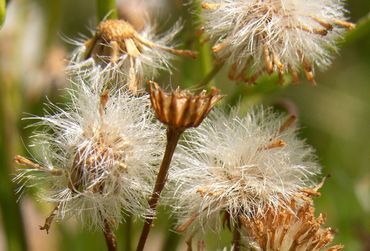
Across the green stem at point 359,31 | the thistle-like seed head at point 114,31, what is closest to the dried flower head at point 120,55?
the thistle-like seed head at point 114,31

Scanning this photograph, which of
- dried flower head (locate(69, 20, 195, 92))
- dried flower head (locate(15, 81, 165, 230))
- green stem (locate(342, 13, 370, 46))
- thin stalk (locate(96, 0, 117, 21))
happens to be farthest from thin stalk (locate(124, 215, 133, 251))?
green stem (locate(342, 13, 370, 46))

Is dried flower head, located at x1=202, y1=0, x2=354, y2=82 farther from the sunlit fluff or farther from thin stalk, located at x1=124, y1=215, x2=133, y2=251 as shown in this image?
thin stalk, located at x1=124, y1=215, x2=133, y2=251

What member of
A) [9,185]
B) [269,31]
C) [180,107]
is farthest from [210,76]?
[9,185]

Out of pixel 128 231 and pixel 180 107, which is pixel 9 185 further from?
pixel 180 107

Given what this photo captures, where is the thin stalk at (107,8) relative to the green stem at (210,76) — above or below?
above

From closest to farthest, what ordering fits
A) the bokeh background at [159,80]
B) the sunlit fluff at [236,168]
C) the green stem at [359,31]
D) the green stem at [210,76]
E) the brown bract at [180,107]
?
1. the brown bract at [180,107]
2. the sunlit fluff at [236,168]
3. the green stem at [210,76]
4. the green stem at [359,31]
5. the bokeh background at [159,80]

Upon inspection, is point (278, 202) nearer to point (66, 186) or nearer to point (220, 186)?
point (220, 186)

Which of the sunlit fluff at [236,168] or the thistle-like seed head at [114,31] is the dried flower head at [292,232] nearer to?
the sunlit fluff at [236,168]

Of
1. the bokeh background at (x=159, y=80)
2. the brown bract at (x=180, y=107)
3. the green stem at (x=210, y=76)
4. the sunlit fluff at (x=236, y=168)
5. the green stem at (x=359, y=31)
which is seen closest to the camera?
the brown bract at (x=180, y=107)
